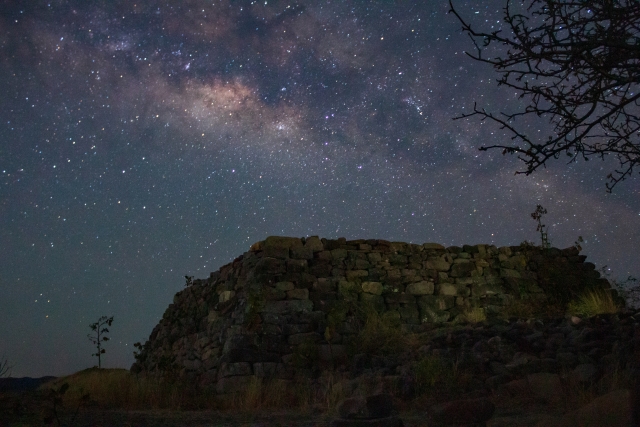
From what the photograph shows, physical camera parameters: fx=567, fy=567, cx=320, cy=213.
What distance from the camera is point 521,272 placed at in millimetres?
12742

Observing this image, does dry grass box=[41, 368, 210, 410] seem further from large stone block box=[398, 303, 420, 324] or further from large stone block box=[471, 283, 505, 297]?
large stone block box=[471, 283, 505, 297]

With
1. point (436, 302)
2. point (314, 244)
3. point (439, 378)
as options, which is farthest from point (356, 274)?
point (439, 378)

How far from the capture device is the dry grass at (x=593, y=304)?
11.0 metres

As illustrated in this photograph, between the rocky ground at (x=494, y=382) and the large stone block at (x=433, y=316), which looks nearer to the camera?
the rocky ground at (x=494, y=382)

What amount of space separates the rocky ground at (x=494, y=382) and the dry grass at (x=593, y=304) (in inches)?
62.4

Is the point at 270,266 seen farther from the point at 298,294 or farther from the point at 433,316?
the point at 433,316

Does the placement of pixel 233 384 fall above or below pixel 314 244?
below

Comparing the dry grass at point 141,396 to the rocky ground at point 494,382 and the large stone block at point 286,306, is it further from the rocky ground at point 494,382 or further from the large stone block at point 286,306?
the large stone block at point 286,306

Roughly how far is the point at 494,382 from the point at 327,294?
174 inches

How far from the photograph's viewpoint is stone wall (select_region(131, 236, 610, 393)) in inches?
405

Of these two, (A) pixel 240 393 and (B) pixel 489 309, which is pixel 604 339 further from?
(A) pixel 240 393

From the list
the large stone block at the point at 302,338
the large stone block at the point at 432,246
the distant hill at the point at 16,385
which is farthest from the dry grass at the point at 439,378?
the distant hill at the point at 16,385

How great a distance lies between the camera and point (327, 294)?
11.2m

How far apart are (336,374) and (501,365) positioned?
109 inches
